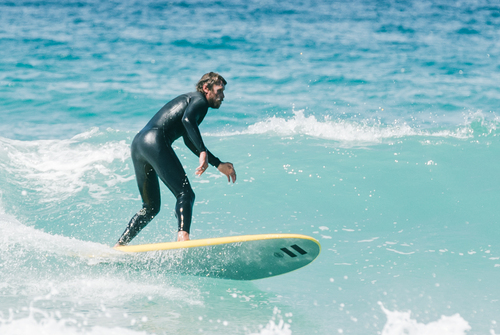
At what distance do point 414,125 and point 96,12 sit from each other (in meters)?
16.5

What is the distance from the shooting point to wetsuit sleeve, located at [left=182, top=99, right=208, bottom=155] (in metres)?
4.15

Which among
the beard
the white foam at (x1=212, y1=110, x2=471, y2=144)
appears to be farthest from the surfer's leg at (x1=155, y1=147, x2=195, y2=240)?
the white foam at (x1=212, y1=110, x2=471, y2=144)

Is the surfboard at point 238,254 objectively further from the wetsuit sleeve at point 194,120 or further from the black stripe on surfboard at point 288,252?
the wetsuit sleeve at point 194,120

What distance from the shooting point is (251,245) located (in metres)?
4.19

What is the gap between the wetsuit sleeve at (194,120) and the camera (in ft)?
13.6

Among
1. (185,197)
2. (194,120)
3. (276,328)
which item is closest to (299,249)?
(276,328)

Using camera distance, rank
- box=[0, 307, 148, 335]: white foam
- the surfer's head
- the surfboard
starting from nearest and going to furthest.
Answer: box=[0, 307, 148, 335]: white foam < the surfboard < the surfer's head

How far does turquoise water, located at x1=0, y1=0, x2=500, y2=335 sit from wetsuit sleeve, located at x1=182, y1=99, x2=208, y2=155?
1137mm

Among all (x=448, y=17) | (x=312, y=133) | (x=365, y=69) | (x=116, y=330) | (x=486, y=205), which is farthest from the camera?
(x=448, y=17)

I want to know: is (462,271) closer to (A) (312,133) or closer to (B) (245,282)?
(B) (245,282)

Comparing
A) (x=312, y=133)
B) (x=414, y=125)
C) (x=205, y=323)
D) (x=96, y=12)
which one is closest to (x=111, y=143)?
(x=312, y=133)

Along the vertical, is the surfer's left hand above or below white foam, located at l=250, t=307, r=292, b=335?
above

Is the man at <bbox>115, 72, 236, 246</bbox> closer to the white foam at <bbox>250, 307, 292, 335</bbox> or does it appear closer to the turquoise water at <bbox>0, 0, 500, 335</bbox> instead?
the turquoise water at <bbox>0, 0, 500, 335</bbox>

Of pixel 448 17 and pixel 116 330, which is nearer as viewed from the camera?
pixel 116 330
